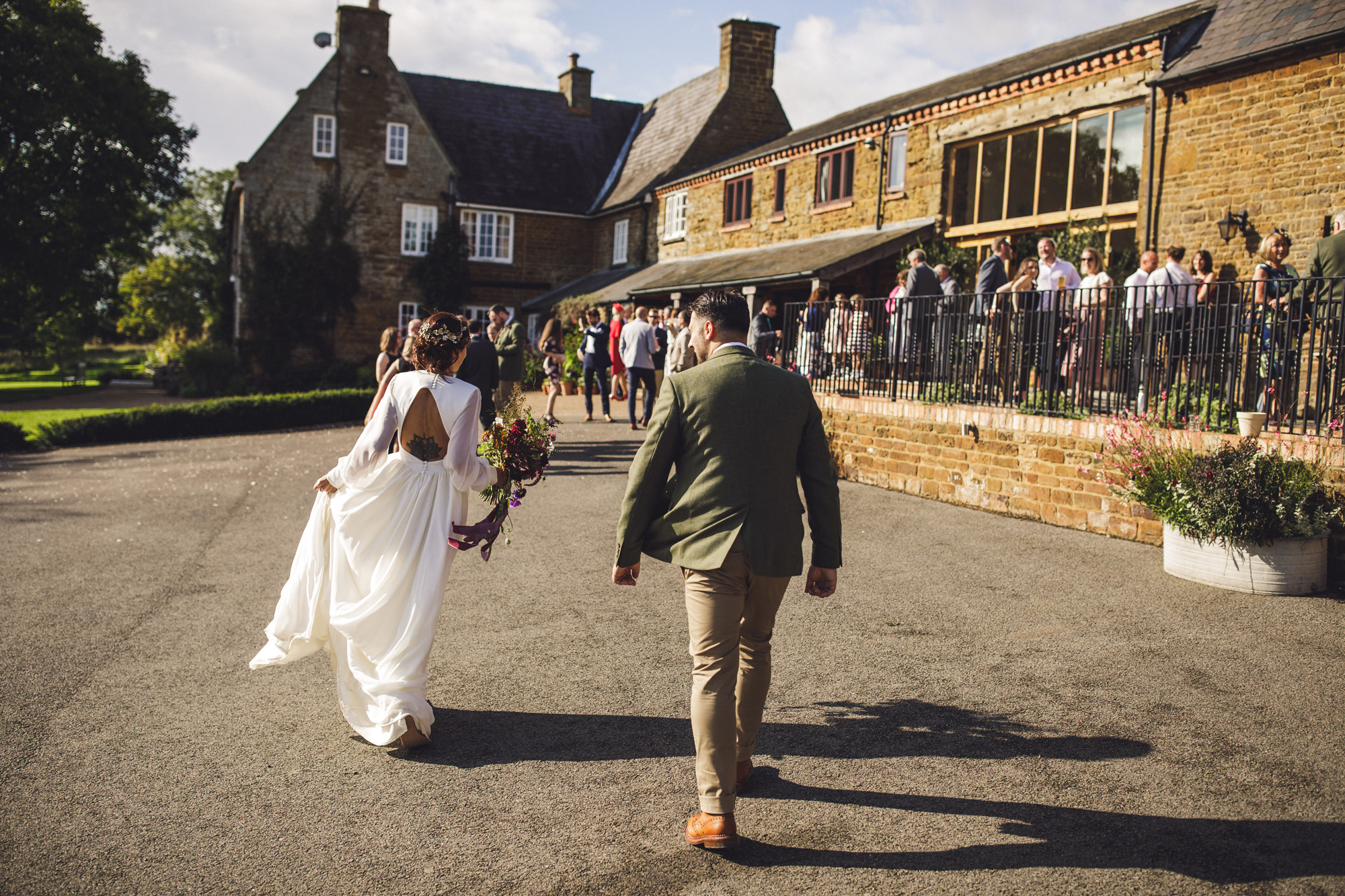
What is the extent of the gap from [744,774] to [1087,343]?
694 centimetres

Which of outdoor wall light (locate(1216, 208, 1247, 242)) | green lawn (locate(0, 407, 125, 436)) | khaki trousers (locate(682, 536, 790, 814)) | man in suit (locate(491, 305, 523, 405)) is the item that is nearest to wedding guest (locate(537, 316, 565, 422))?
man in suit (locate(491, 305, 523, 405))

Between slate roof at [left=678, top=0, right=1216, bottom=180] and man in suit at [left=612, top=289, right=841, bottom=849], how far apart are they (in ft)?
44.1

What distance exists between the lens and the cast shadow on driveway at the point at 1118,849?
3.44 metres

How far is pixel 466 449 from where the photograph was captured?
4.75 m

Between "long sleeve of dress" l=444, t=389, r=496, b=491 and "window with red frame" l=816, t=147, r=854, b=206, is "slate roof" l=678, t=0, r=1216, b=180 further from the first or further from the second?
"long sleeve of dress" l=444, t=389, r=496, b=491

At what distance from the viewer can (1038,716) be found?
4906 millimetres

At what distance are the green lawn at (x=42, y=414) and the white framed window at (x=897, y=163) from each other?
17962 millimetres

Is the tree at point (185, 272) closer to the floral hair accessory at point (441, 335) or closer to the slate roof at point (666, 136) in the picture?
the slate roof at point (666, 136)

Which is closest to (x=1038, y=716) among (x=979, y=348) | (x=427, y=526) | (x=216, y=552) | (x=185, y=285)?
(x=427, y=526)

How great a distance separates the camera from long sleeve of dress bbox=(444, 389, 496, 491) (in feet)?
15.5

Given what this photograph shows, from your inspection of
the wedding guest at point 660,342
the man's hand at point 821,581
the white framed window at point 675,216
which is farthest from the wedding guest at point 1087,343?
the white framed window at point 675,216

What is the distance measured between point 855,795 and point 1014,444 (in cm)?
678

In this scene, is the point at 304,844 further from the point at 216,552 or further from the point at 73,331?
the point at 73,331

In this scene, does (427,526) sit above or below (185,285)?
below
